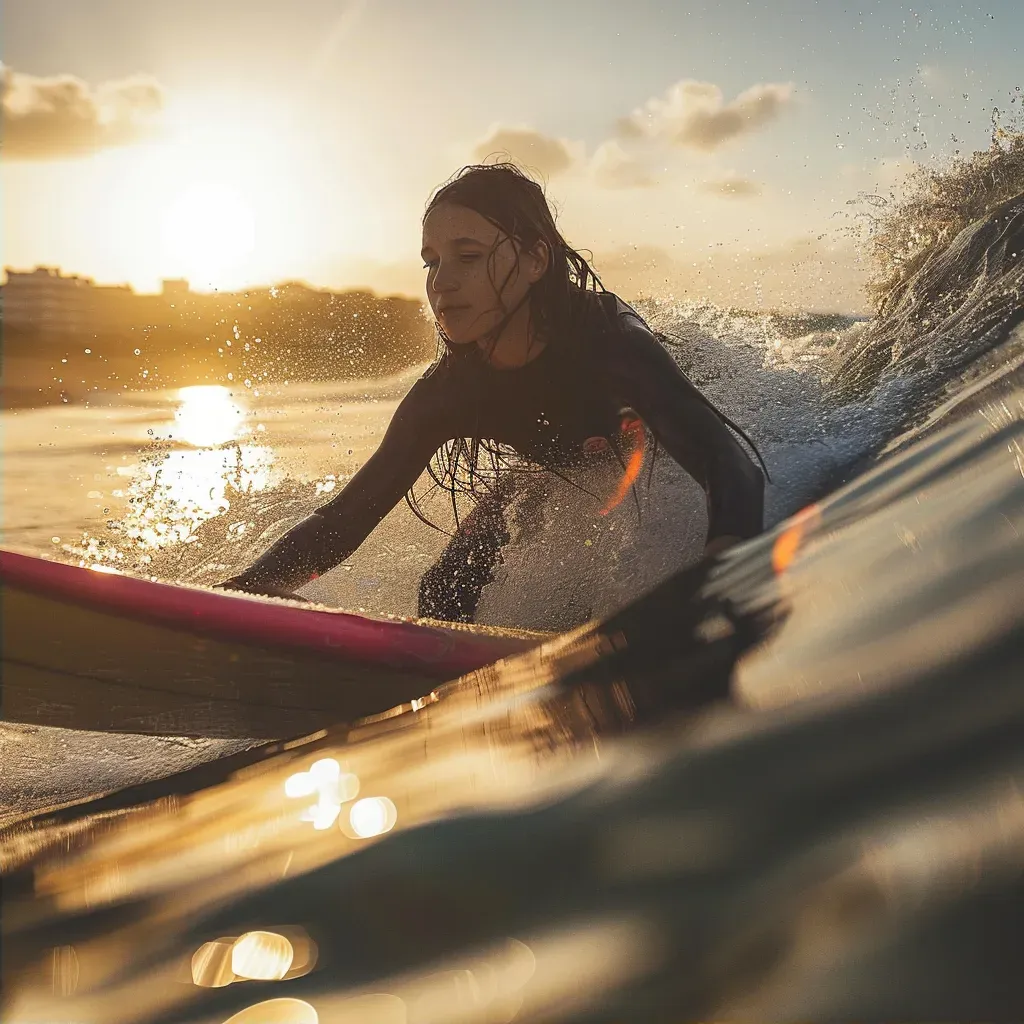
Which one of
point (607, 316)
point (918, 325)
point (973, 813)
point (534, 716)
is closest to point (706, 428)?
point (607, 316)

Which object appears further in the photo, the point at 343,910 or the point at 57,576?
the point at 57,576

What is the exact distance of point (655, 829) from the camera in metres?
0.88

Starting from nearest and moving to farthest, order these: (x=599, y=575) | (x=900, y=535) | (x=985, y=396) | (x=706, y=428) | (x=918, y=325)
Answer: (x=900, y=535) < (x=706, y=428) < (x=985, y=396) < (x=599, y=575) < (x=918, y=325)

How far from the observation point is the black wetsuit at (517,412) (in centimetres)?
221

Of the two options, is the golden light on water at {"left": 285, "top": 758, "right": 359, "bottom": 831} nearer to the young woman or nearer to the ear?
the young woman

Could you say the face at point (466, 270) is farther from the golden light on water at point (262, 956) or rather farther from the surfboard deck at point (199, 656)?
the golden light on water at point (262, 956)

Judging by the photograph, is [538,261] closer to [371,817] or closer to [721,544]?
[721,544]

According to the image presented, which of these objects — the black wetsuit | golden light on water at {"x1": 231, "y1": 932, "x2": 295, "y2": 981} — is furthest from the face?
golden light on water at {"x1": 231, "y1": 932, "x2": 295, "y2": 981}

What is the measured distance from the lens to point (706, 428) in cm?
204

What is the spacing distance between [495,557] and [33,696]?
1.47 metres

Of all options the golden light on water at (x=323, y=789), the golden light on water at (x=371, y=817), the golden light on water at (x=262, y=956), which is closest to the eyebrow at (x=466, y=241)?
the golden light on water at (x=323, y=789)

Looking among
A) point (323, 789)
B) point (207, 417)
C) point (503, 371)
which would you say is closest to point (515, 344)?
point (503, 371)

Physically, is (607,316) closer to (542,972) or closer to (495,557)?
(495,557)

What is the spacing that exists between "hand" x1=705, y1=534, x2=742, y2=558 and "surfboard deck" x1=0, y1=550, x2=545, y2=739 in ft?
1.45
